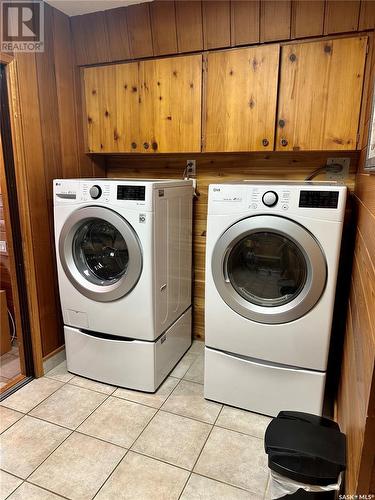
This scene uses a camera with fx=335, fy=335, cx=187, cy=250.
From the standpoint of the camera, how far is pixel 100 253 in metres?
2.03

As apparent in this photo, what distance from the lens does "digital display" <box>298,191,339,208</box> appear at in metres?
1.48

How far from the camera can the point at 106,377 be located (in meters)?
2.07

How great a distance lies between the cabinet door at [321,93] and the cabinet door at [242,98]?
68mm

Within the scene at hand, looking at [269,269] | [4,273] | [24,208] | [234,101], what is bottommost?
[4,273]

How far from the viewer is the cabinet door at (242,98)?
186 centimetres

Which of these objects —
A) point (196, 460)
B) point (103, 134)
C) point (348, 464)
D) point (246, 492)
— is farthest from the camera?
point (103, 134)

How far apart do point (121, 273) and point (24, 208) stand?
0.67 meters

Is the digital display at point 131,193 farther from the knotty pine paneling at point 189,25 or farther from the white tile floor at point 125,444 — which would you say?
the white tile floor at point 125,444

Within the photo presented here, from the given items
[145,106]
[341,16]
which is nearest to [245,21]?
[341,16]

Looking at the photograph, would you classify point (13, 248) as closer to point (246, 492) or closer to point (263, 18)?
point (246, 492)

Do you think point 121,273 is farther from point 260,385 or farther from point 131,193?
point 260,385

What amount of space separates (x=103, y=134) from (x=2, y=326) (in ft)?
5.12

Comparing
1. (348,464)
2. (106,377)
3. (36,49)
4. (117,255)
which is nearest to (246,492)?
(348,464)

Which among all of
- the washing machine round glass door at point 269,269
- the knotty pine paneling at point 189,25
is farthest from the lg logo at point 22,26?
the washing machine round glass door at point 269,269
